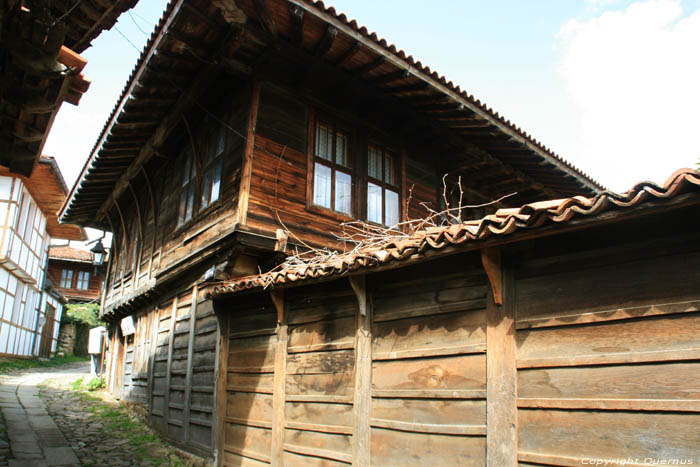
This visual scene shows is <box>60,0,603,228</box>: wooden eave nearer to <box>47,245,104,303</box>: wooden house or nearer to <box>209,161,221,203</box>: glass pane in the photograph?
<box>209,161,221,203</box>: glass pane

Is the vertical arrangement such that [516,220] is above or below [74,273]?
below

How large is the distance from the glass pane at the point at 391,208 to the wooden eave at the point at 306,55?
1.35 meters

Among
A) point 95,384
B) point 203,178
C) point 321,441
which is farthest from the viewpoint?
Answer: point 95,384

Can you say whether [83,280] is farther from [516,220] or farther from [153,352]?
[516,220]

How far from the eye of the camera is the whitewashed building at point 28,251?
18375 mm

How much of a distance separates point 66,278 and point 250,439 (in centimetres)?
3220

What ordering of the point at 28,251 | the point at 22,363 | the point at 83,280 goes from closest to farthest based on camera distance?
the point at 22,363 → the point at 28,251 → the point at 83,280

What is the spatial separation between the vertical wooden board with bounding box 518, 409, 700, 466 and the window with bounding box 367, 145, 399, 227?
4.78m

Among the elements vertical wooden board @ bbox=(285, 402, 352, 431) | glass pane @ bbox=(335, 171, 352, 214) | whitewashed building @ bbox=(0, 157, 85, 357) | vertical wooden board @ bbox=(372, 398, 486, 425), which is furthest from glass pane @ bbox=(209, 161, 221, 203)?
whitewashed building @ bbox=(0, 157, 85, 357)

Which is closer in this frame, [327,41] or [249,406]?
[249,406]

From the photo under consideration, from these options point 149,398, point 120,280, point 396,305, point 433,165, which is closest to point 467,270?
point 396,305

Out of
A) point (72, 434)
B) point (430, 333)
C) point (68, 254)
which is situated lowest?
point (72, 434)

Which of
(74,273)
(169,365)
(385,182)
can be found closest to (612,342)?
(385,182)

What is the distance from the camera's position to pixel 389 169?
8.40 meters
